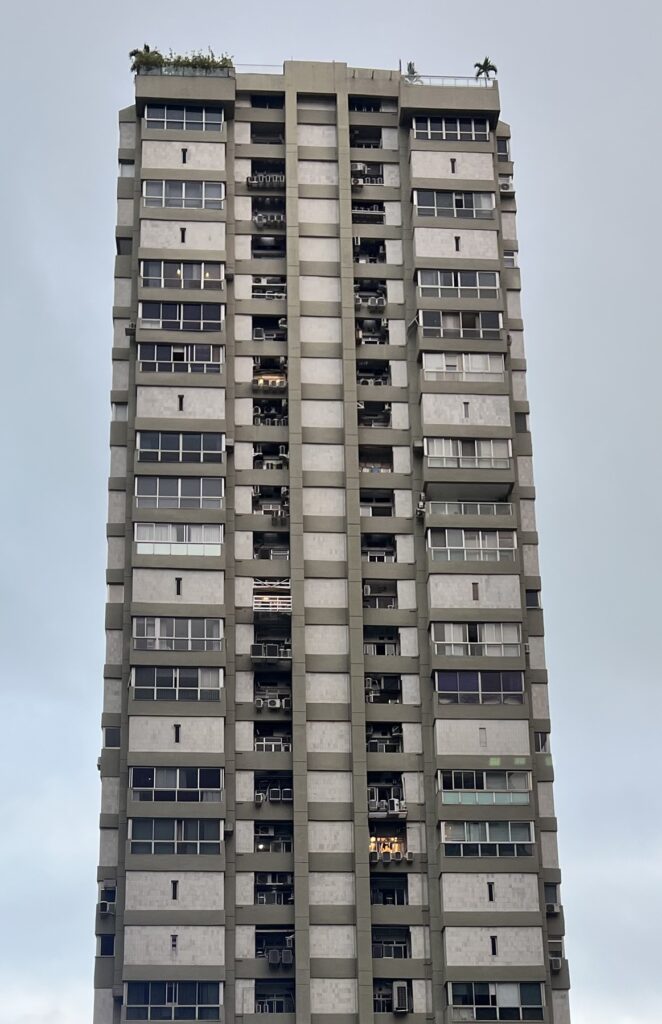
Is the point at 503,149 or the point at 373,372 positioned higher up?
the point at 503,149

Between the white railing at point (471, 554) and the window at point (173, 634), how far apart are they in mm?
11086

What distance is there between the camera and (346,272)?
9556 centimetres

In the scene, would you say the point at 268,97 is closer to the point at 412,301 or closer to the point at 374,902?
the point at 412,301

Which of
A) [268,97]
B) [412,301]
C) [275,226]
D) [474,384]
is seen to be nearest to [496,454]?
[474,384]

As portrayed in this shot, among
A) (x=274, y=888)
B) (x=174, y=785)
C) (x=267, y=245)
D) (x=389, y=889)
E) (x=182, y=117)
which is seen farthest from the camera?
(x=182, y=117)

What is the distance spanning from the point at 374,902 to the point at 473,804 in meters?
6.32

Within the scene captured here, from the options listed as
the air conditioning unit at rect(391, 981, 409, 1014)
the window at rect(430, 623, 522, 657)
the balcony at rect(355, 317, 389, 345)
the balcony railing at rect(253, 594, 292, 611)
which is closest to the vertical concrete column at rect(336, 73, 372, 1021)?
the balcony at rect(355, 317, 389, 345)

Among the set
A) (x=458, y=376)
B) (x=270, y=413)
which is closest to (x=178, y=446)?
(x=270, y=413)

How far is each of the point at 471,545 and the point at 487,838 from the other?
14.2 meters

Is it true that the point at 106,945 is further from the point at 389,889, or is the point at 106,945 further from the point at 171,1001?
the point at 389,889

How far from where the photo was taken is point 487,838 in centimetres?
8431

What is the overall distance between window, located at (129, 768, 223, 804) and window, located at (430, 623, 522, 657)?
12.3 m

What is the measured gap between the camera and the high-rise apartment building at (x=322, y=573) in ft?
273

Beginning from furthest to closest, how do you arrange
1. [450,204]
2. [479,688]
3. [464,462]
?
[450,204]
[464,462]
[479,688]
